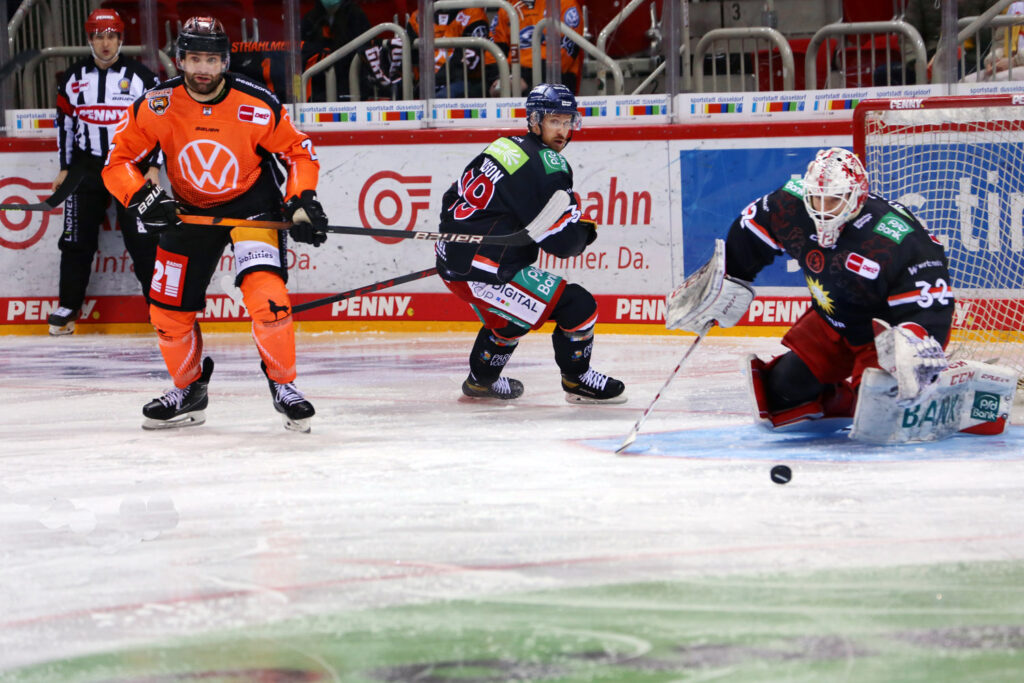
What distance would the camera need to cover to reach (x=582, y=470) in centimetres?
425

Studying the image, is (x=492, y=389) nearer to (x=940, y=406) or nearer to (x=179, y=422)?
(x=179, y=422)

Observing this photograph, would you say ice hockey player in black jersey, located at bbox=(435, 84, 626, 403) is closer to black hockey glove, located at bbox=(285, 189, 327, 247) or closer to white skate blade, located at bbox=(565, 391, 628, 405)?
white skate blade, located at bbox=(565, 391, 628, 405)

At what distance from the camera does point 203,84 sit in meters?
4.88

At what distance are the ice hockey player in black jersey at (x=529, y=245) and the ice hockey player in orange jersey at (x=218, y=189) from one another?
2.39 feet

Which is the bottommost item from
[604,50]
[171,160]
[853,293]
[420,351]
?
[420,351]

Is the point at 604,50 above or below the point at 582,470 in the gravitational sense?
above

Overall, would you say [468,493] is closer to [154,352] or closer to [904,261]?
[904,261]

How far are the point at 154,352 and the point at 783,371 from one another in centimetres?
382

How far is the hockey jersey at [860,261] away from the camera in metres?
4.28

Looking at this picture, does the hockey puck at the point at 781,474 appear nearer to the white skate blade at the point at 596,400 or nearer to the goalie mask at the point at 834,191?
the goalie mask at the point at 834,191

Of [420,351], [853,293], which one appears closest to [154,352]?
[420,351]

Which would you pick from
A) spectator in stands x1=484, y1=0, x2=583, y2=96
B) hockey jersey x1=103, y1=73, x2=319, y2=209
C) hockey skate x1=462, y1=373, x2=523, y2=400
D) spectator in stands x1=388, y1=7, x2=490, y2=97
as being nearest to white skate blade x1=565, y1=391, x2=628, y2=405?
hockey skate x1=462, y1=373, x2=523, y2=400

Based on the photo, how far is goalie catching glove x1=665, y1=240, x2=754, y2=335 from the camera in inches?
180

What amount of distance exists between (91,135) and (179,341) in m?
3.19
